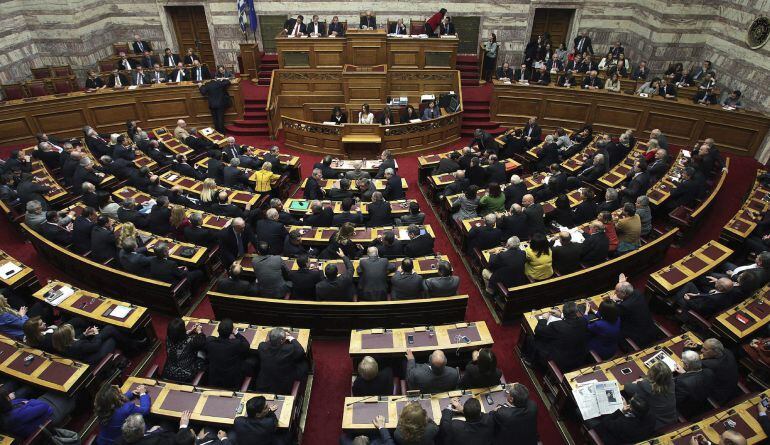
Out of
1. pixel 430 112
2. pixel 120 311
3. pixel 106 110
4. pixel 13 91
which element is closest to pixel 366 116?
pixel 430 112

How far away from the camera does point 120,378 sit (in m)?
6.32

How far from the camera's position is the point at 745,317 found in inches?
243

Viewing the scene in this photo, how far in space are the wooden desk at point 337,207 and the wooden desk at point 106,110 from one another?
24.2 ft

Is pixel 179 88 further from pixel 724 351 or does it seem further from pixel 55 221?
pixel 724 351

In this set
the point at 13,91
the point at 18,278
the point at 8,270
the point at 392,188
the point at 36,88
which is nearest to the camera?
the point at 18,278

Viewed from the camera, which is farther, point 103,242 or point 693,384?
point 103,242

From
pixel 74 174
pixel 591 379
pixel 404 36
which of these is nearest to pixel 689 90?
pixel 404 36

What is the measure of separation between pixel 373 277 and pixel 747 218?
755 centimetres

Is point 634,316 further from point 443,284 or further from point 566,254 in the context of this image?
point 443,284

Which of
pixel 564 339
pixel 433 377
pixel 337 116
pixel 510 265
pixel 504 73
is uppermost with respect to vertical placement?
pixel 504 73

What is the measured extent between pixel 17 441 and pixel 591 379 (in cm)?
677

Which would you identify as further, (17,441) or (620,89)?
(620,89)

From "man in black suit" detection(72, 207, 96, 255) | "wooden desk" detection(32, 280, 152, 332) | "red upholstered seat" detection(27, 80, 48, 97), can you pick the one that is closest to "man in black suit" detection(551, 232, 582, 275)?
"wooden desk" detection(32, 280, 152, 332)

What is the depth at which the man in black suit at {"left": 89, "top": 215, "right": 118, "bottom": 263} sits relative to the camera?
7703 millimetres
